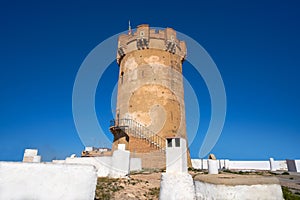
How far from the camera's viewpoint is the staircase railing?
55.4 ft

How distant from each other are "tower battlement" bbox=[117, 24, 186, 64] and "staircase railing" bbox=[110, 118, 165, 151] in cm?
748

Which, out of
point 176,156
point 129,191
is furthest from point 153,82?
point 176,156

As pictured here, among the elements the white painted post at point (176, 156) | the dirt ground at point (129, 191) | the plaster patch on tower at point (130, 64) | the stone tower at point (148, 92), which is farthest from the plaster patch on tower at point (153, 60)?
the white painted post at point (176, 156)

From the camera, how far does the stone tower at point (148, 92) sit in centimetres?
1778

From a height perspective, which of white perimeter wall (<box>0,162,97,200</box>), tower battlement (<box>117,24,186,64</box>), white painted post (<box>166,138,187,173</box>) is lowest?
white perimeter wall (<box>0,162,97,200</box>)

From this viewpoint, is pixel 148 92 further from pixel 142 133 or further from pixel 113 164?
pixel 113 164

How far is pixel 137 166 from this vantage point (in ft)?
48.2

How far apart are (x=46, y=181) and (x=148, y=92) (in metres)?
14.7

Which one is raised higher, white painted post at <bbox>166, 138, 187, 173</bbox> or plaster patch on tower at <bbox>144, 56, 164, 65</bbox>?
plaster patch on tower at <bbox>144, 56, 164, 65</bbox>

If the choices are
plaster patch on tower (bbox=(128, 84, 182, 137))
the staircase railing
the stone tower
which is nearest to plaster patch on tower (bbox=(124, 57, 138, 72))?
the stone tower

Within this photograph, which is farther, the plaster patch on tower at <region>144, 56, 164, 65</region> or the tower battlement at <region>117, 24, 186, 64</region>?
the tower battlement at <region>117, 24, 186, 64</region>

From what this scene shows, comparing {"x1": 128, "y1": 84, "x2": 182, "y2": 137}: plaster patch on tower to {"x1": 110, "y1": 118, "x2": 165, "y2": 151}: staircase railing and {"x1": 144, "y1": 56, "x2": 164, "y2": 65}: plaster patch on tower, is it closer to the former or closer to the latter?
{"x1": 110, "y1": 118, "x2": 165, "y2": 151}: staircase railing

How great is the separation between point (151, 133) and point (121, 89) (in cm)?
570

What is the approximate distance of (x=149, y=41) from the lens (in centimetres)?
2083
